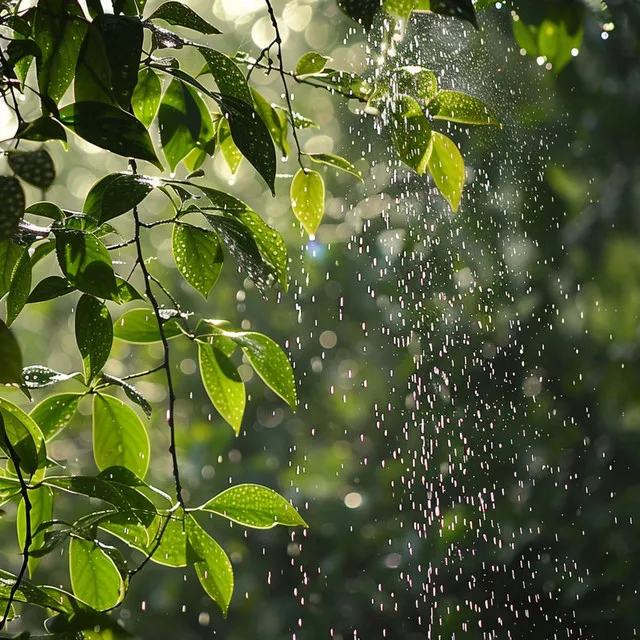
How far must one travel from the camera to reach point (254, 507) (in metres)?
0.28

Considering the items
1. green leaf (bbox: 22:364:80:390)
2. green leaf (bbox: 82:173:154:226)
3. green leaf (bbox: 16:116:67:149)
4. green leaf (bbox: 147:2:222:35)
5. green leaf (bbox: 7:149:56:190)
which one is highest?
green leaf (bbox: 147:2:222:35)

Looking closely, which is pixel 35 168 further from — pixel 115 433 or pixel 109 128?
pixel 115 433

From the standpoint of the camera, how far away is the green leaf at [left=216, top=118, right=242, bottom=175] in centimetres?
A: 34

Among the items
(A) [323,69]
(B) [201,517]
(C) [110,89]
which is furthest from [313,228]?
(B) [201,517]

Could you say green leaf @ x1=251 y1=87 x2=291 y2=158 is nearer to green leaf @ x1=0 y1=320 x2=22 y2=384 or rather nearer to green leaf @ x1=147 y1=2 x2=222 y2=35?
green leaf @ x1=147 y1=2 x2=222 y2=35

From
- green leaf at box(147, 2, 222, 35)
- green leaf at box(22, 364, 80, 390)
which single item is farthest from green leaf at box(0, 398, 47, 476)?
green leaf at box(147, 2, 222, 35)

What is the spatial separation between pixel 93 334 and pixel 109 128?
82 millimetres

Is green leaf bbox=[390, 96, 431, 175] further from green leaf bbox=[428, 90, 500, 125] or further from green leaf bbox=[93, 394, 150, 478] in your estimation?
green leaf bbox=[93, 394, 150, 478]

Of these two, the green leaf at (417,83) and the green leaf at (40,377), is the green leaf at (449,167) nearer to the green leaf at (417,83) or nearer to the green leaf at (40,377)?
the green leaf at (417,83)

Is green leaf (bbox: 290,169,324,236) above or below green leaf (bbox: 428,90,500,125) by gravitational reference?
below

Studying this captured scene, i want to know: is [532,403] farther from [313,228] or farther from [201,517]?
[313,228]

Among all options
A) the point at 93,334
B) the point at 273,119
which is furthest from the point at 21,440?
the point at 273,119

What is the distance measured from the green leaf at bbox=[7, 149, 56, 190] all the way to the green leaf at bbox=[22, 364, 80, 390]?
119 millimetres

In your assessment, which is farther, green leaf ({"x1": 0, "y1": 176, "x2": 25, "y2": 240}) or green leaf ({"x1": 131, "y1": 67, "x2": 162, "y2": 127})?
green leaf ({"x1": 131, "y1": 67, "x2": 162, "y2": 127})
